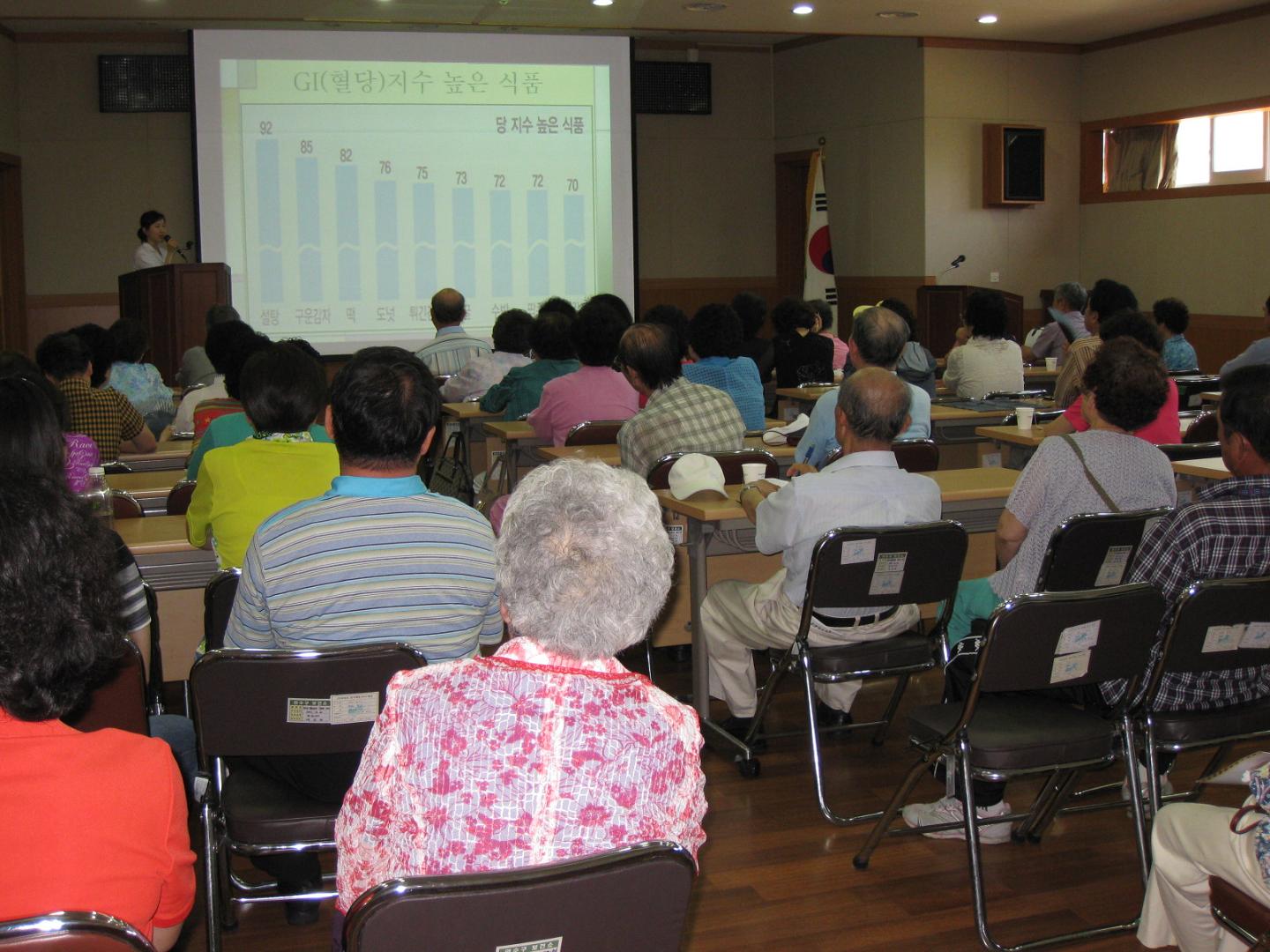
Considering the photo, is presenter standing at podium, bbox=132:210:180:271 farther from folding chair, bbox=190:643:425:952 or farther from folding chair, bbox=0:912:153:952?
folding chair, bbox=0:912:153:952

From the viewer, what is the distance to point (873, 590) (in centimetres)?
308

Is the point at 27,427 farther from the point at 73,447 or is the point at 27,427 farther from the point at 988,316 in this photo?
the point at 988,316

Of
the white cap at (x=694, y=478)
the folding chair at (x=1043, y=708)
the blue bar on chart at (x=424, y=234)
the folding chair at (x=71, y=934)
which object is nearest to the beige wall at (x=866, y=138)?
the blue bar on chart at (x=424, y=234)

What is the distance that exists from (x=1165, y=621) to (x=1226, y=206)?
893 cm

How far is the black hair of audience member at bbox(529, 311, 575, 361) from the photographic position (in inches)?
250

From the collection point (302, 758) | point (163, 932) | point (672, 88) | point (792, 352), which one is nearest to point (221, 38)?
point (792, 352)

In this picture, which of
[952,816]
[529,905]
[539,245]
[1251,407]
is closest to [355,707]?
[529,905]

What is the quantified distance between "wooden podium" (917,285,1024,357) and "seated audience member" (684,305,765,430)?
5193 millimetres

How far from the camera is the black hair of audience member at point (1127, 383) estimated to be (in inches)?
128

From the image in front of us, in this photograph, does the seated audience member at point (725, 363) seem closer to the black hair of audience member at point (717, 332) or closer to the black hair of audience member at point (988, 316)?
the black hair of audience member at point (717, 332)

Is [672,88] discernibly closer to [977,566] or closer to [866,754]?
[977,566]

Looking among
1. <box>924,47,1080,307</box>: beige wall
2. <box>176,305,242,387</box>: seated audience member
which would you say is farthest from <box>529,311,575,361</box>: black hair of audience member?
<box>924,47,1080,307</box>: beige wall

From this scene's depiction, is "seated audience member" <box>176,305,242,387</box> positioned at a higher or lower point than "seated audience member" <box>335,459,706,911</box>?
higher

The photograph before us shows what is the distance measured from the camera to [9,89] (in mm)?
11133
